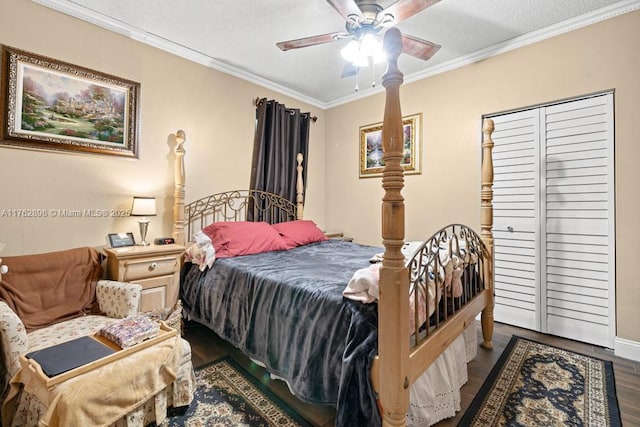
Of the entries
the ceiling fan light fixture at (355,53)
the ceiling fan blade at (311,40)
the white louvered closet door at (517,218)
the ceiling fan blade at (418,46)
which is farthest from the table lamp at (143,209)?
the white louvered closet door at (517,218)

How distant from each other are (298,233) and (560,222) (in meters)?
2.53

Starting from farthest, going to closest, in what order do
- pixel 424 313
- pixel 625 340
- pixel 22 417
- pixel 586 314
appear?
pixel 586 314, pixel 625 340, pixel 424 313, pixel 22 417

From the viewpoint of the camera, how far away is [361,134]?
4.09 m

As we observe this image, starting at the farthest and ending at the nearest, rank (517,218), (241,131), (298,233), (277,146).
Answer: (277,146), (241,131), (298,233), (517,218)

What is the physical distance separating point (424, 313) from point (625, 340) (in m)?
2.07

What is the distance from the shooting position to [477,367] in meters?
2.14

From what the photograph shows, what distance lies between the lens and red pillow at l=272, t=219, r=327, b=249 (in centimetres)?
328

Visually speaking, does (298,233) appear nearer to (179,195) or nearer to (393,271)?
(179,195)

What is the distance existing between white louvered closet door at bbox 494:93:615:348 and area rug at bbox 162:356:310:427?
2441 millimetres

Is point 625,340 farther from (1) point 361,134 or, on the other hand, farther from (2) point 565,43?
(1) point 361,134

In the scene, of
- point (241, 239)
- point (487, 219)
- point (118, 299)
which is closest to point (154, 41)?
point (241, 239)

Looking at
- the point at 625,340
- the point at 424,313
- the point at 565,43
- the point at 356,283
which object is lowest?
the point at 625,340

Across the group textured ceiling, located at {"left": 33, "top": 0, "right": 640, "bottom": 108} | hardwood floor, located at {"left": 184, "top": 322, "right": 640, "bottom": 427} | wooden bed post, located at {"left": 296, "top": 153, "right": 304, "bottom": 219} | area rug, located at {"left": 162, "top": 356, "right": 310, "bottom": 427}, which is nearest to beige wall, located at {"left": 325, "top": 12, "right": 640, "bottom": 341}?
textured ceiling, located at {"left": 33, "top": 0, "right": 640, "bottom": 108}

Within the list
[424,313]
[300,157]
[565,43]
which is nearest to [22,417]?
[424,313]
